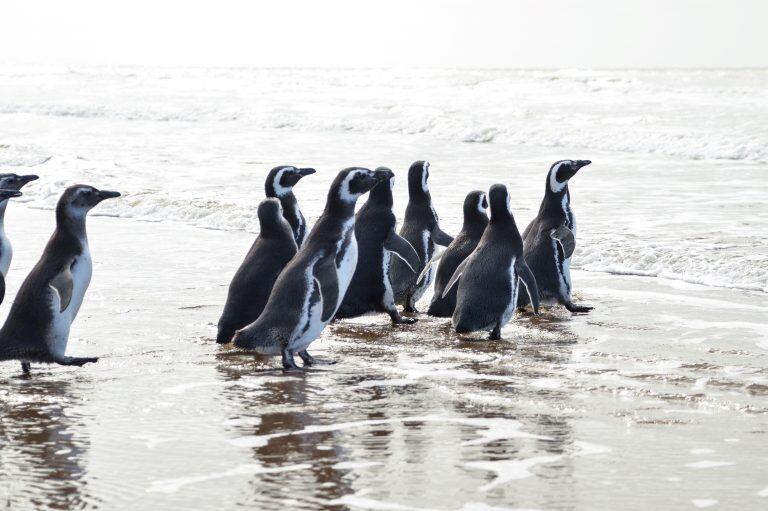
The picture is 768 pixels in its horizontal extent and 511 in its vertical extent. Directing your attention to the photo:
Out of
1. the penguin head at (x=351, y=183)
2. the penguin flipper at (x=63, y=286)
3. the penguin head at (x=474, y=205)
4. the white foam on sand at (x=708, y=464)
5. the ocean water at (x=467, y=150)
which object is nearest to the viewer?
the white foam on sand at (x=708, y=464)

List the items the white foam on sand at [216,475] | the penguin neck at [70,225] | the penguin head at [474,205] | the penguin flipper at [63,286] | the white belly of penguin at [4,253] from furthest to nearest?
the penguin head at [474,205]
the white belly of penguin at [4,253]
the penguin neck at [70,225]
the penguin flipper at [63,286]
the white foam on sand at [216,475]

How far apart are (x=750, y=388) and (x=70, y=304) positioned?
325 centimetres

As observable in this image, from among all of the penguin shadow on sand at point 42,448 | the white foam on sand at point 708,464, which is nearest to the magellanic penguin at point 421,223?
the penguin shadow on sand at point 42,448

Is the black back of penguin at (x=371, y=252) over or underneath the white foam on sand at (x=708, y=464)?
over

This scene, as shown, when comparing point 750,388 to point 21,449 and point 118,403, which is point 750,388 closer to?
point 118,403

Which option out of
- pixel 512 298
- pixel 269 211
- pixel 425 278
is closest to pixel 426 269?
pixel 425 278

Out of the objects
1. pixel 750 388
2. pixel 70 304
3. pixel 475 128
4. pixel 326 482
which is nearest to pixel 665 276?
pixel 750 388

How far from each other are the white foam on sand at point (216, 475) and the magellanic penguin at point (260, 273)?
2.25m

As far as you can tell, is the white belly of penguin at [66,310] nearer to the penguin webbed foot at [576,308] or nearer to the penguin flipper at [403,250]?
the penguin flipper at [403,250]

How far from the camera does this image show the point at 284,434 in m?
4.71

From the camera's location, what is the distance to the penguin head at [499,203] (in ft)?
23.7

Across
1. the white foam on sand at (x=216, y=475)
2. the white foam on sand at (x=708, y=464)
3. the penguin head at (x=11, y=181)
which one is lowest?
the white foam on sand at (x=708, y=464)

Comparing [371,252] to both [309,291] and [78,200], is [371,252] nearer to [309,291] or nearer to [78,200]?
[309,291]

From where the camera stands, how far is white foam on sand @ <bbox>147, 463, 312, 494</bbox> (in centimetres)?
402
